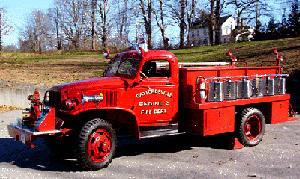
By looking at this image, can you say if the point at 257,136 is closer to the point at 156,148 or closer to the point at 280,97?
the point at 280,97

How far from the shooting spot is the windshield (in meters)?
6.97

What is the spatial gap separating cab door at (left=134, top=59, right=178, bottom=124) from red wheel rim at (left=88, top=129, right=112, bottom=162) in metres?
0.83

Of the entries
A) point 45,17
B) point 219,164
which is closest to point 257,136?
point 219,164

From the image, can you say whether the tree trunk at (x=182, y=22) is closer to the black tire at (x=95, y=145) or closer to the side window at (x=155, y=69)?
the side window at (x=155, y=69)

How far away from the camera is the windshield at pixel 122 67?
6973 millimetres

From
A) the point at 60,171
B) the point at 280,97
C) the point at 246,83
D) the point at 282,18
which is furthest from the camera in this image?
the point at 282,18

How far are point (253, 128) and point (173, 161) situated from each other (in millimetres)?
2452

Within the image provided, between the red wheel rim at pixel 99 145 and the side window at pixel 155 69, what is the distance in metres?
1.55

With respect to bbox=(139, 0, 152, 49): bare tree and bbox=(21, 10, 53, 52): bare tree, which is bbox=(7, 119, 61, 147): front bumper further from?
bbox=(21, 10, 53, 52): bare tree

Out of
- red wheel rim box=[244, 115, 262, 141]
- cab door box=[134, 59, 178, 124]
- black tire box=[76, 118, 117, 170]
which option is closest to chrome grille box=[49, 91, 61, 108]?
black tire box=[76, 118, 117, 170]

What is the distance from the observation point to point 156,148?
7895 millimetres

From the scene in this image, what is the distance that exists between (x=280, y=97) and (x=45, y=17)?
70.1 meters

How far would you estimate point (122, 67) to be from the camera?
7305 millimetres

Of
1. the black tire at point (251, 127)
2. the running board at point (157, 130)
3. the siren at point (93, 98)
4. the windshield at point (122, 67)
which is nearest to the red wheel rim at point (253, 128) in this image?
the black tire at point (251, 127)
